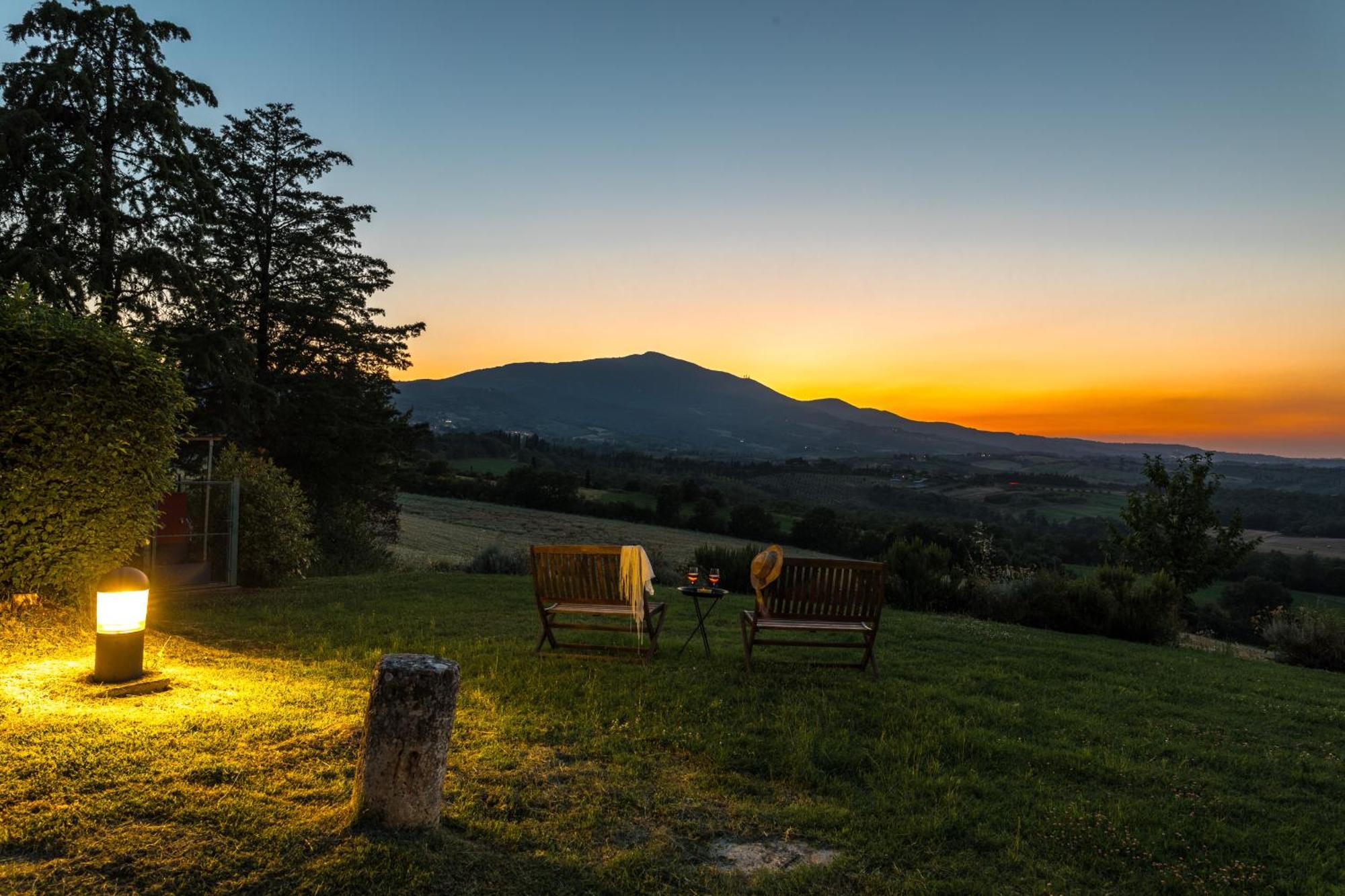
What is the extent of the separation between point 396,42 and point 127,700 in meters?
13.2

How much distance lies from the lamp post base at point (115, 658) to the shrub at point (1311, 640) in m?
15.3

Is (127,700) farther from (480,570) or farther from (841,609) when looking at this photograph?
(480,570)

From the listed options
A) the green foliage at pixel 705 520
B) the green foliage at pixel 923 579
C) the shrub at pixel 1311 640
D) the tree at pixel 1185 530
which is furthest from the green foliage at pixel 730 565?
the green foliage at pixel 705 520

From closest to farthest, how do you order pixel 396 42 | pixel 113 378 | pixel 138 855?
pixel 138 855 < pixel 113 378 < pixel 396 42

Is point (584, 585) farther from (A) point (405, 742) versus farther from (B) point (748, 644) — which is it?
(A) point (405, 742)

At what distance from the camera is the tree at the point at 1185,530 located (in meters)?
19.9

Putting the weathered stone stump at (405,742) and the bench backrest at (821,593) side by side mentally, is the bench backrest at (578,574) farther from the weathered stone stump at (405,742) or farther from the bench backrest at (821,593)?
the weathered stone stump at (405,742)

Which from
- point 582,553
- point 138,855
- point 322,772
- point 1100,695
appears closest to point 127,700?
point 322,772

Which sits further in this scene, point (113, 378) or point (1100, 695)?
point (113, 378)

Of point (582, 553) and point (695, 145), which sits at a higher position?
point (695, 145)

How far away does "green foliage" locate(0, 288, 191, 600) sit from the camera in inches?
256

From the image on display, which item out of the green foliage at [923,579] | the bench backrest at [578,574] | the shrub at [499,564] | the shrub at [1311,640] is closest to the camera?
the bench backrest at [578,574]

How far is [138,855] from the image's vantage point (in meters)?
2.93

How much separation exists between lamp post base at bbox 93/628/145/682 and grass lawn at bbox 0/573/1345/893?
287mm
